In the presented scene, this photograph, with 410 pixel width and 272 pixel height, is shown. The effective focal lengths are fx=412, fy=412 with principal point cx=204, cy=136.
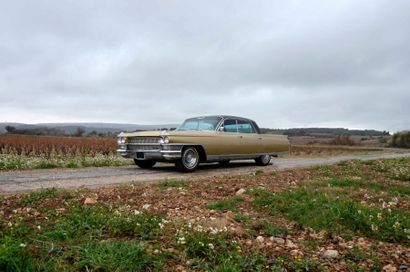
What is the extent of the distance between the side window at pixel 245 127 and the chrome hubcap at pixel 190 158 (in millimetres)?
2255

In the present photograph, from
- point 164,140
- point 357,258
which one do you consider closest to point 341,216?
point 357,258

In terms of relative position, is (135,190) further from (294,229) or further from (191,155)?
(191,155)

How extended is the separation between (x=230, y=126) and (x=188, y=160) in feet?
6.96

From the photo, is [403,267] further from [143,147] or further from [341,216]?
[143,147]

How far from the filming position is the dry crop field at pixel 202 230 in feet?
11.9

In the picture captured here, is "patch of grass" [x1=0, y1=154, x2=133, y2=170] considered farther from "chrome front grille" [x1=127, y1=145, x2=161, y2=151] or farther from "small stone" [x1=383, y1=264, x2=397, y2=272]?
"small stone" [x1=383, y1=264, x2=397, y2=272]

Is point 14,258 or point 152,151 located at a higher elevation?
point 152,151

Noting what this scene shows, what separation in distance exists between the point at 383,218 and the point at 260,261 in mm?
2321

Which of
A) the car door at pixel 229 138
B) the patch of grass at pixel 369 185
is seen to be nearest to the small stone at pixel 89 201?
the patch of grass at pixel 369 185

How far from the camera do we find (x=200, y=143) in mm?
11164

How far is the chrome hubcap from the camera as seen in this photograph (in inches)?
431

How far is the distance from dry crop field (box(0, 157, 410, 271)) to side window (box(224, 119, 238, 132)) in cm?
551

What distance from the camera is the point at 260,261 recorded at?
3842mm

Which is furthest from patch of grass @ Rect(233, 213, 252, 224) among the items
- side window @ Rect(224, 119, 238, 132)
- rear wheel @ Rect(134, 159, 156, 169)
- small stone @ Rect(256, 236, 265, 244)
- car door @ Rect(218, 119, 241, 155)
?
rear wheel @ Rect(134, 159, 156, 169)
